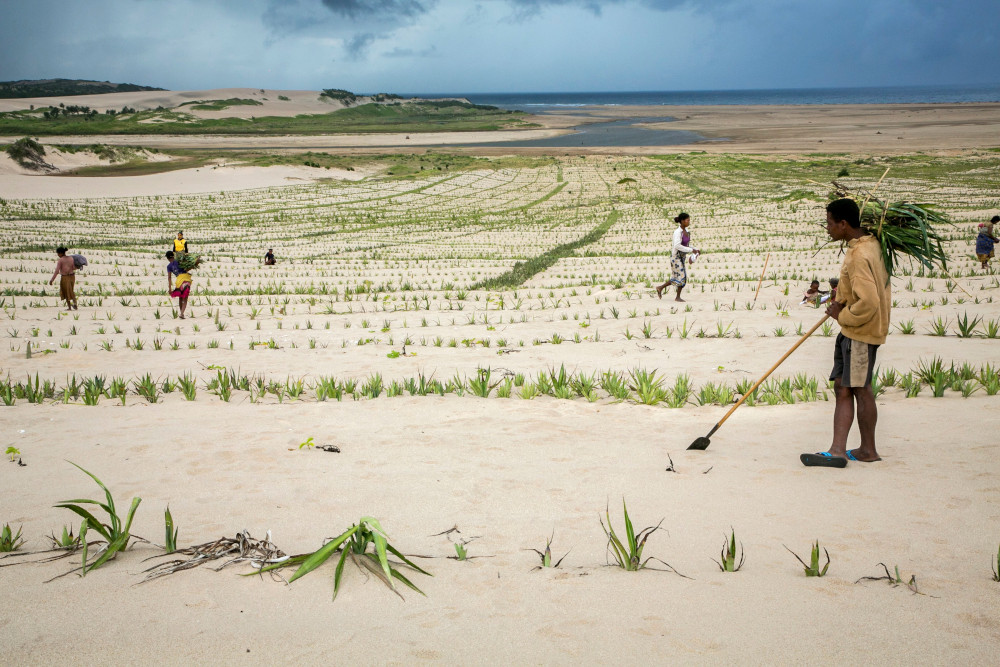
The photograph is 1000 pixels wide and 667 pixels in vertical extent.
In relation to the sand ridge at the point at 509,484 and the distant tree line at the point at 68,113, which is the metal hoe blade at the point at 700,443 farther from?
the distant tree line at the point at 68,113

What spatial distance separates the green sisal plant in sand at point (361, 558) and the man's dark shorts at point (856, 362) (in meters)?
3.09

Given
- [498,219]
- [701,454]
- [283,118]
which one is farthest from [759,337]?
[283,118]

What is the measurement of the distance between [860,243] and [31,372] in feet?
29.0

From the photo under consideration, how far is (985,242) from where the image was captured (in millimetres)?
14930

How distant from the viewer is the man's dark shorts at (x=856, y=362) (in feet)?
15.0

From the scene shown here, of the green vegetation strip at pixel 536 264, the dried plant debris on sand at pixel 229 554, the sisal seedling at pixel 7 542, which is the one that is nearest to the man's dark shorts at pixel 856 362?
the dried plant debris on sand at pixel 229 554

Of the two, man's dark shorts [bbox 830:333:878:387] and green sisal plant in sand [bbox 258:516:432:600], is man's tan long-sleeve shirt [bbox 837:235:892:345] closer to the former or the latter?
man's dark shorts [bbox 830:333:878:387]

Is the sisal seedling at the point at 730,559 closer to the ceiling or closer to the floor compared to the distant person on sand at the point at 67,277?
closer to the floor

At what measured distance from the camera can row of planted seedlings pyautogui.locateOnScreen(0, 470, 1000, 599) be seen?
3232mm

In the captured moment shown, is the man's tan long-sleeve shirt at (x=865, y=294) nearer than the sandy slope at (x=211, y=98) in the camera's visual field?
Yes

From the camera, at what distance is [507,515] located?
4.04 meters

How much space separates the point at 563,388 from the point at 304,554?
12.4ft

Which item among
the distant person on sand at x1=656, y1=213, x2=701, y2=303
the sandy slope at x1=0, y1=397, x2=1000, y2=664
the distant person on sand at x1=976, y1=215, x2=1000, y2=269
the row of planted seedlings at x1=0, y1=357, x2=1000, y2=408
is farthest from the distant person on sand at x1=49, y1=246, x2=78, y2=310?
the distant person on sand at x1=976, y1=215, x2=1000, y2=269

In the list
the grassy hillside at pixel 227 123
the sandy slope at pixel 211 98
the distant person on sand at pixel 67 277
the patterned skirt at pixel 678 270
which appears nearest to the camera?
the patterned skirt at pixel 678 270
